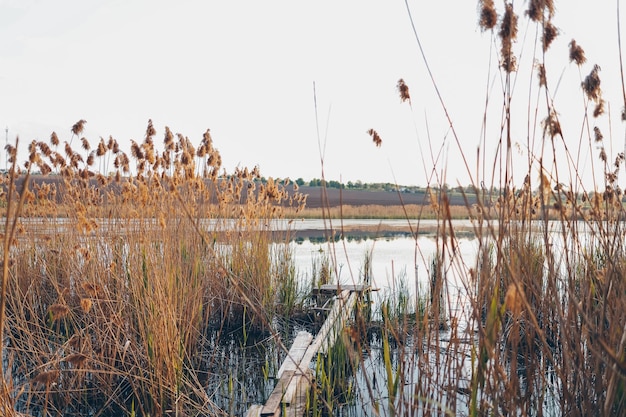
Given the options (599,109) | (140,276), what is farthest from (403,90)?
(140,276)

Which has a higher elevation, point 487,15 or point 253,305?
point 487,15

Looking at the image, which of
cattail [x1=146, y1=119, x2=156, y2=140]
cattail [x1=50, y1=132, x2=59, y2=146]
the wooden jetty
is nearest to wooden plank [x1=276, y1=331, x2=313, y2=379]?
the wooden jetty

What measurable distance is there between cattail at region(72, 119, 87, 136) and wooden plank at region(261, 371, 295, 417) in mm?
2715

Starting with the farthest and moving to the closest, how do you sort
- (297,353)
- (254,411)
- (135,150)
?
1. (135,150)
2. (297,353)
3. (254,411)

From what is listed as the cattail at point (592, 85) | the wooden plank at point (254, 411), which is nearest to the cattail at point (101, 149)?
the wooden plank at point (254, 411)

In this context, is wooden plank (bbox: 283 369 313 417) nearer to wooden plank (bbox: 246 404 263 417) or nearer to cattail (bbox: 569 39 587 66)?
wooden plank (bbox: 246 404 263 417)

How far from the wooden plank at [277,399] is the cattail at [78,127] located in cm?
272

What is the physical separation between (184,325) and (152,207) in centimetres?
133

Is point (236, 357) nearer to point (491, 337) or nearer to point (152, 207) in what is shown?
point (152, 207)

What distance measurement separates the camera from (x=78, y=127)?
443 centimetres

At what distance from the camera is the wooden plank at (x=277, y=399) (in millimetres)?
2273

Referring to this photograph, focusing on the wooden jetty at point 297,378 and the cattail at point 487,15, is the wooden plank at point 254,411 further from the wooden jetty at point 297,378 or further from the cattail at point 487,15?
the cattail at point 487,15

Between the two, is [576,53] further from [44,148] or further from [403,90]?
[44,148]

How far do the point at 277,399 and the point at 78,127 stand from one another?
2977 mm
